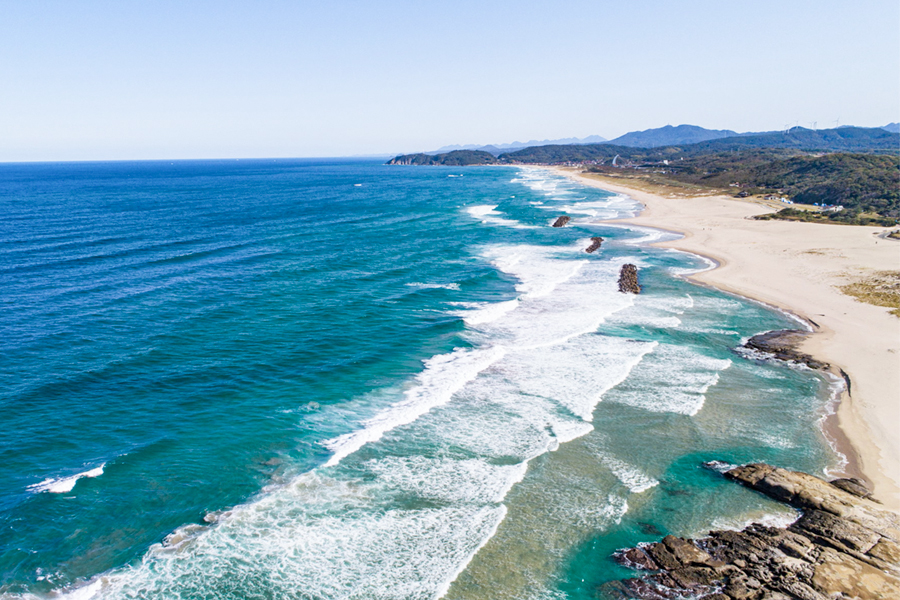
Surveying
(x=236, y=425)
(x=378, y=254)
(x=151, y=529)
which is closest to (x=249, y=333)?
(x=236, y=425)

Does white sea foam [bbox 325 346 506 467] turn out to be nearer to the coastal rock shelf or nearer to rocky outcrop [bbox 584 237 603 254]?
the coastal rock shelf

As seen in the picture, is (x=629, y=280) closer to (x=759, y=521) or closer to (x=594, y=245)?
(x=594, y=245)

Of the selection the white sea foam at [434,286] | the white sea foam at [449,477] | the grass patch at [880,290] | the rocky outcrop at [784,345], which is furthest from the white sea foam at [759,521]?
the white sea foam at [434,286]

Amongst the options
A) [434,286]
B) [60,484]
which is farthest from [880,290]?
[60,484]

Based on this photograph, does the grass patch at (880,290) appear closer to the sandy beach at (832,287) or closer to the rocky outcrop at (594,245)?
the sandy beach at (832,287)

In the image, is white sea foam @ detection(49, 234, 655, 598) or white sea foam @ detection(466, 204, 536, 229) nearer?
white sea foam @ detection(49, 234, 655, 598)

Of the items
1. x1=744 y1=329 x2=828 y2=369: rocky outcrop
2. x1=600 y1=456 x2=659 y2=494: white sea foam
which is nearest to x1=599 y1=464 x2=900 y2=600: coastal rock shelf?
x1=600 y1=456 x2=659 y2=494: white sea foam
